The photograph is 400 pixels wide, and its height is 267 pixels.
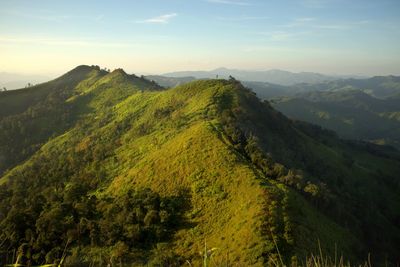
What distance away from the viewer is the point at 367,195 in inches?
2685

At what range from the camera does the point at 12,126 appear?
11156 cm

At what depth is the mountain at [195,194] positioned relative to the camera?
3189 cm

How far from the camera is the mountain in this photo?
105 ft

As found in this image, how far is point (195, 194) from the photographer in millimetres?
39312

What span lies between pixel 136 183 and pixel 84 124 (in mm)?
58388

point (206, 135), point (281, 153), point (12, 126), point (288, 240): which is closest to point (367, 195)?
point (281, 153)

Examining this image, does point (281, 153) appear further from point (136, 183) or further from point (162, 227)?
point (162, 227)

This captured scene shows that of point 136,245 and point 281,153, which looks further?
point 281,153

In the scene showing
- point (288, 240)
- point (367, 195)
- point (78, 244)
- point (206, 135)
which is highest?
point (206, 135)

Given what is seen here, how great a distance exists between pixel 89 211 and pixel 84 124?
60775 mm

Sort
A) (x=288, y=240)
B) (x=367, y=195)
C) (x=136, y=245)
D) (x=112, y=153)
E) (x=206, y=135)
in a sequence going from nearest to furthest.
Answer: (x=288, y=240), (x=136, y=245), (x=206, y=135), (x=112, y=153), (x=367, y=195)

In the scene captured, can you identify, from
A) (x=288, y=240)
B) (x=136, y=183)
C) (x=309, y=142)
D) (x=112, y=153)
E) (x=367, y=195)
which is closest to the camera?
(x=288, y=240)

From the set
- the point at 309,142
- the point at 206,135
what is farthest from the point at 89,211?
the point at 309,142

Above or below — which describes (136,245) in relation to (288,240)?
below
